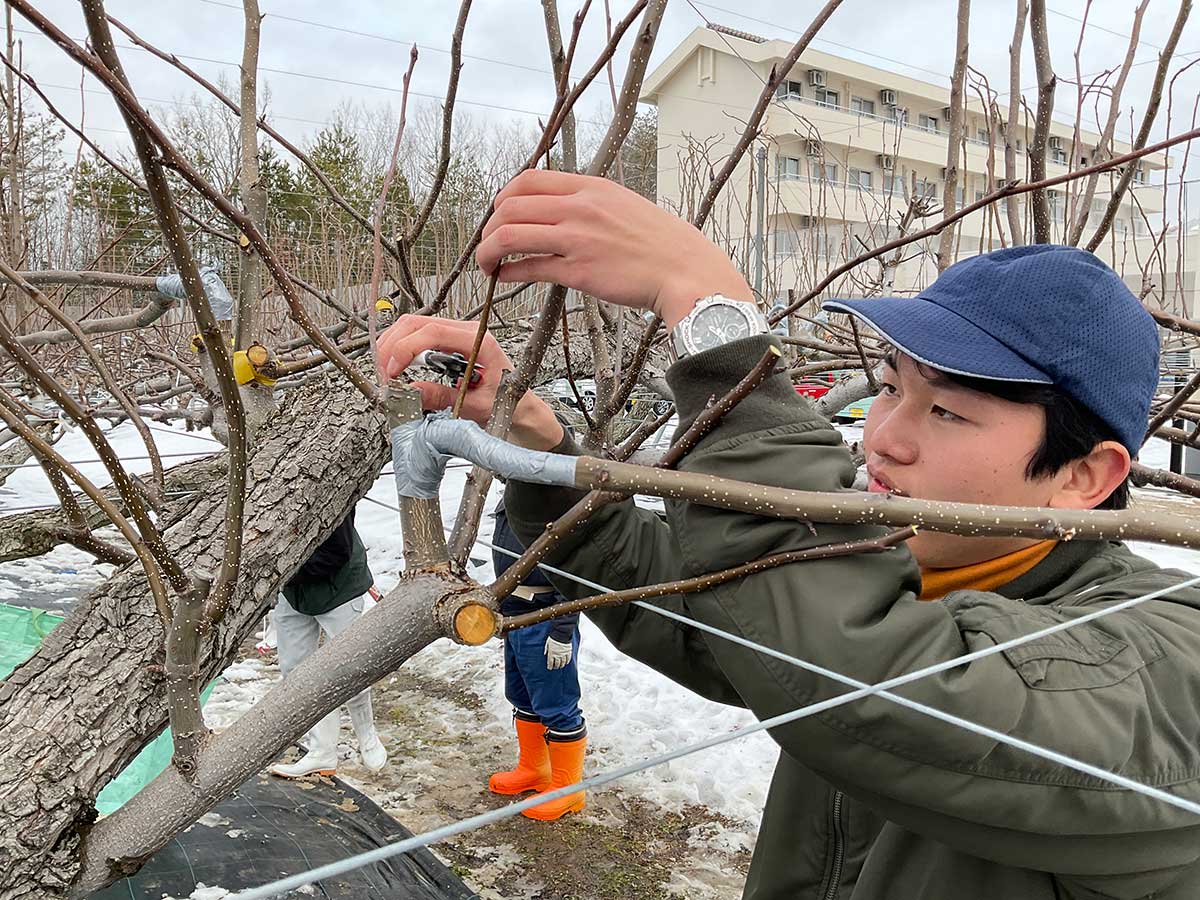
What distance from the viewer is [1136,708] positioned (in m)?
0.72

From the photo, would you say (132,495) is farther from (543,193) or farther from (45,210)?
(45,210)

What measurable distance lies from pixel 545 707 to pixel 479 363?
291cm

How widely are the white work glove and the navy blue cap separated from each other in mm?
2946

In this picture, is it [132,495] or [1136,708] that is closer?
[1136,708]

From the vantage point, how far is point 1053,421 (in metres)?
0.91

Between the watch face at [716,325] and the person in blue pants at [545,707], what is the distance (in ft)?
9.45

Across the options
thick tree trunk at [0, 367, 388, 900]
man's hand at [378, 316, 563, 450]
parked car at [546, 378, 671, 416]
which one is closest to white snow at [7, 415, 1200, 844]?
parked car at [546, 378, 671, 416]

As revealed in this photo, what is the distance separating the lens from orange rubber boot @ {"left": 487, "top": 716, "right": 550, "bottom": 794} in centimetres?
381

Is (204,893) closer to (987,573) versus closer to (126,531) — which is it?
(126,531)

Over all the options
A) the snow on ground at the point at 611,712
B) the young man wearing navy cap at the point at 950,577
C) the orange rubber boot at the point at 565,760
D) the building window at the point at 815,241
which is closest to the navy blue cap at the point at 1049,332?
the young man wearing navy cap at the point at 950,577

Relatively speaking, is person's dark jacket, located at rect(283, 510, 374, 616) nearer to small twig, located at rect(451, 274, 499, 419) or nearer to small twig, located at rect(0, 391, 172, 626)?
small twig, located at rect(0, 391, 172, 626)

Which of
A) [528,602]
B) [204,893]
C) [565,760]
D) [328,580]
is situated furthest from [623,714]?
[204,893]

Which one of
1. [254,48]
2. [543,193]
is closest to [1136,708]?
[543,193]

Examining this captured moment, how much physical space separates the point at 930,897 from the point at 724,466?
531mm
